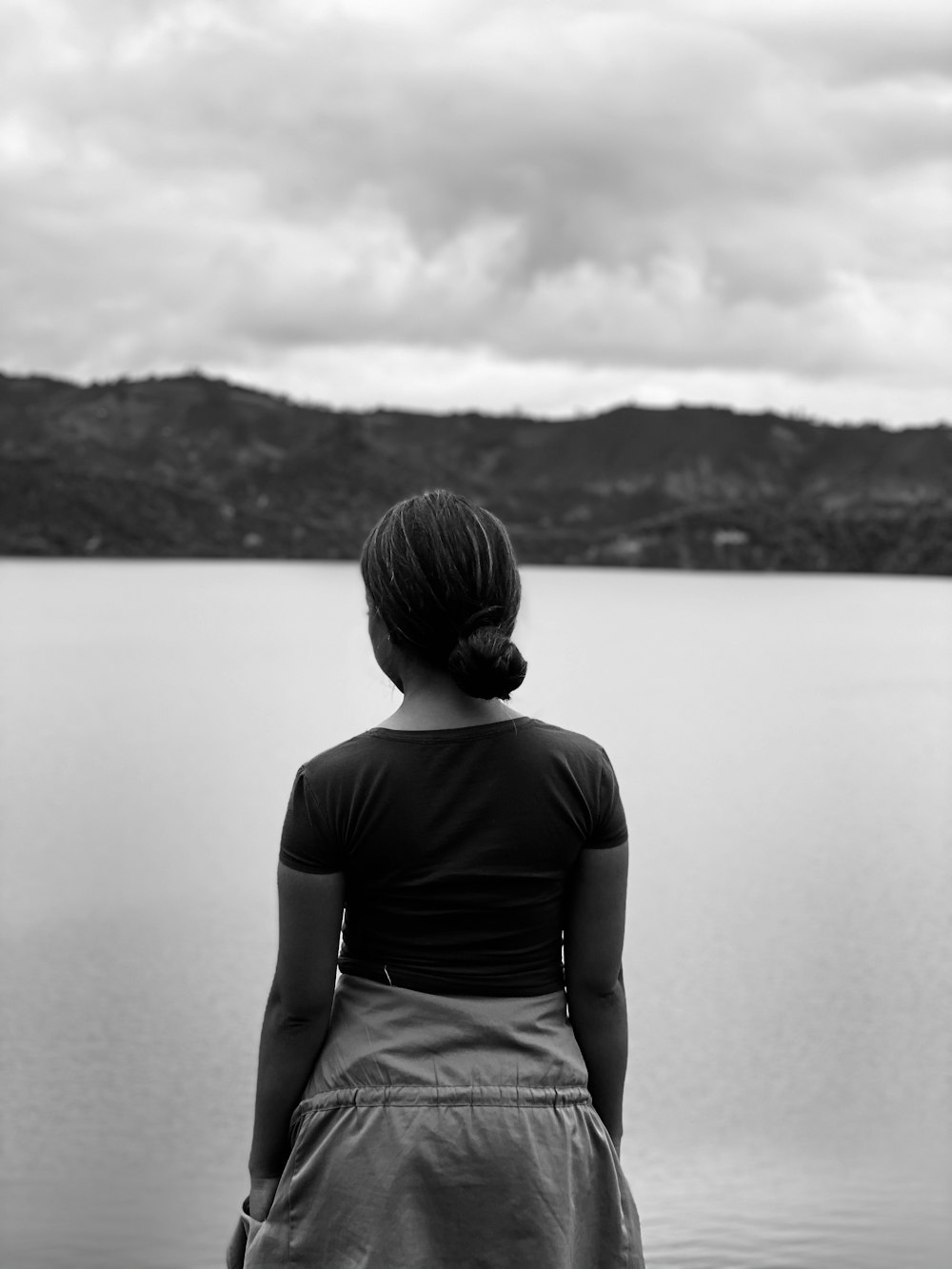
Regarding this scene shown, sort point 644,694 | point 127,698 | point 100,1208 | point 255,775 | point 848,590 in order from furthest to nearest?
point 848,590
point 644,694
point 127,698
point 255,775
point 100,1208

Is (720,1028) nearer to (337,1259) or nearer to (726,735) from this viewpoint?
(337,1259)

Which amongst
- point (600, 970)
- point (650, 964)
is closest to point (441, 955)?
point (600, 970)

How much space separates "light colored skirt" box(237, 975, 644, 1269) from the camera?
1574mm

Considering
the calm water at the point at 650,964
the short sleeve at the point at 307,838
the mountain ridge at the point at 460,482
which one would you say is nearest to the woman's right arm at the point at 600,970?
the short sleeve at the point at 307,838

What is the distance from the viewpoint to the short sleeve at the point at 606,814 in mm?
1618

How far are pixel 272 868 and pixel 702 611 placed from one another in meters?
69.7

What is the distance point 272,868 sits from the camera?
1395 cm

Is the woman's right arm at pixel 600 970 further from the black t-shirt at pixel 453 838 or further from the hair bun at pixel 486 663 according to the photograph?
the hair bun at pixel 486 663

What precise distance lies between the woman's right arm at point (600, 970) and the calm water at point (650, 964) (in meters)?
0.80

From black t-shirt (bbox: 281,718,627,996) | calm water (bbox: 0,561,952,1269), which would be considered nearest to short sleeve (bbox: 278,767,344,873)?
black t-shirt (bbox: 281,718,627,996)

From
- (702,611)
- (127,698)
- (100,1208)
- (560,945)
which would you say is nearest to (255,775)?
(127,698)

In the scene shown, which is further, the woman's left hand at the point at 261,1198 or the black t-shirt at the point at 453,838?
the woman's left hand at the point at 261,1198

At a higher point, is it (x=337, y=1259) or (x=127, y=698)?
(x=337, y=1259)

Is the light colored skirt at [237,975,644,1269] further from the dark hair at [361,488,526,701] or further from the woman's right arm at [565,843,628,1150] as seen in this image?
the dark hair at [361,488,526,701]
